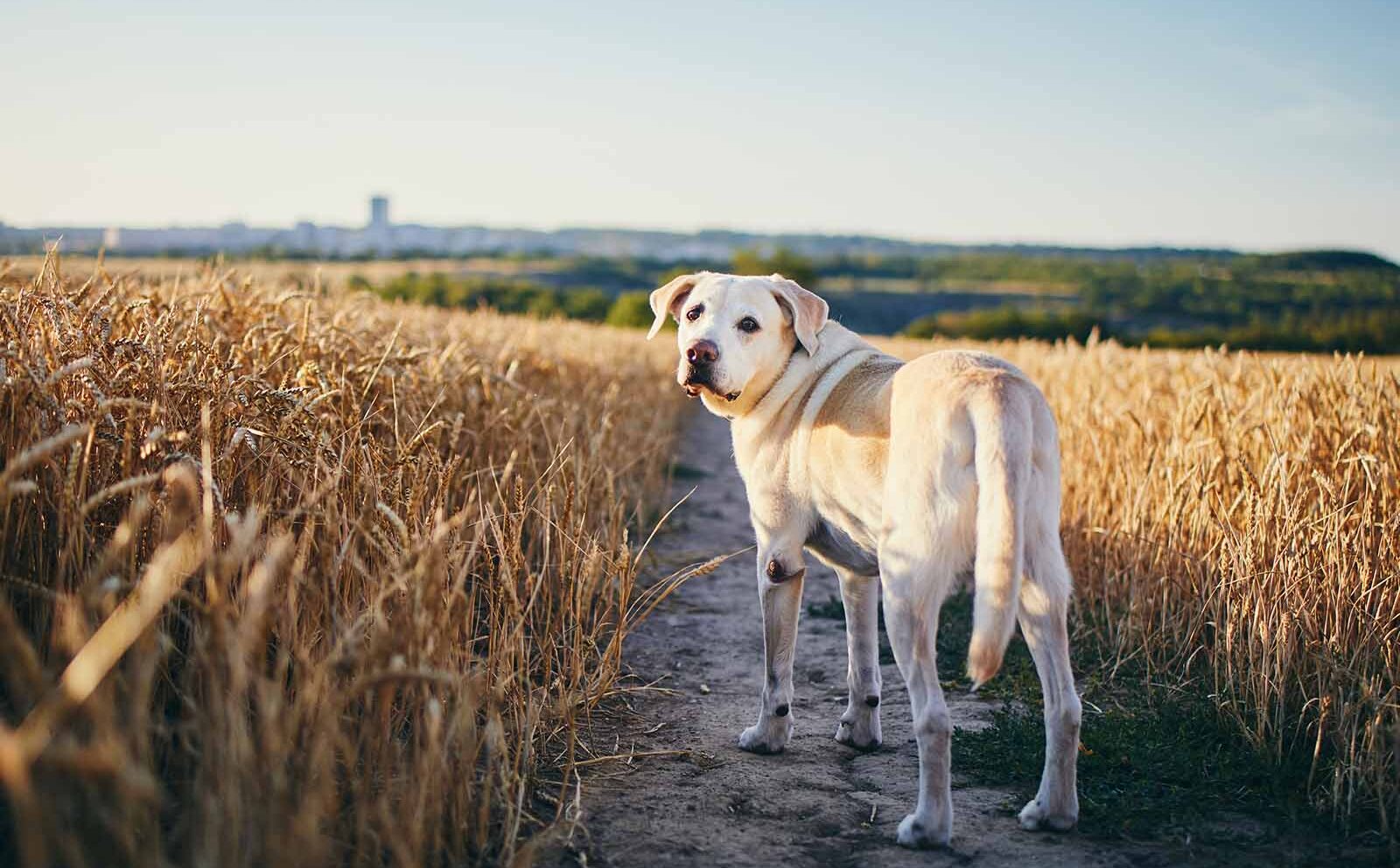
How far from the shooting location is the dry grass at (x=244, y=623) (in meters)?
1.95

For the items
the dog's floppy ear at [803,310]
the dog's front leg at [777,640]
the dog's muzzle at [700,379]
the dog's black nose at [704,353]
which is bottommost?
the dog's front leg at [777,640]

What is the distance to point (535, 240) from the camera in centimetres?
14675

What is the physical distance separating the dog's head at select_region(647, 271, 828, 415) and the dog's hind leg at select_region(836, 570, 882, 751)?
98 centimetres

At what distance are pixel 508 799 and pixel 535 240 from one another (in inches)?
5879

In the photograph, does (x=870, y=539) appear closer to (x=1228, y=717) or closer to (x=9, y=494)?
(x=1228, y=717)

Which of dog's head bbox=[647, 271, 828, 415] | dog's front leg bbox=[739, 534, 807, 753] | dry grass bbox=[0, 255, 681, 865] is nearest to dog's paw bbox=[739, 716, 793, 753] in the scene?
dog's front leg bbox=[739, 534, 807, 753]

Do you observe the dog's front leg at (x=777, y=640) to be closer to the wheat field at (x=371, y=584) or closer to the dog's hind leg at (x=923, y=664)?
the wheat field at (x=371, y=584)

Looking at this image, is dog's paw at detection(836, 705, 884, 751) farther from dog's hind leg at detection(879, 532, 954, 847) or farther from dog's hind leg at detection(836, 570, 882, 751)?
dog's hind leg at detection(879, 532, 954, 847)

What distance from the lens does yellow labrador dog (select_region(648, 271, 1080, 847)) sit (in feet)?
10.2

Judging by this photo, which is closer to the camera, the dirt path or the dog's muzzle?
the dirt path

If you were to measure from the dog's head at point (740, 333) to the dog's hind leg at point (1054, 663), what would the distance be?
1448 millimetres

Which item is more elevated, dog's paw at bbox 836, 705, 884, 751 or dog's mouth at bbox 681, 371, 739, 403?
dog's mouth at bbox 681, 371, 739, 403

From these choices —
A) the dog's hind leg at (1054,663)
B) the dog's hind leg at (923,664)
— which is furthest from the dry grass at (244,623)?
the dog's hind leg at (1054,663)

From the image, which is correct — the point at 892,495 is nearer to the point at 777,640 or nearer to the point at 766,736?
the point at 777,640
